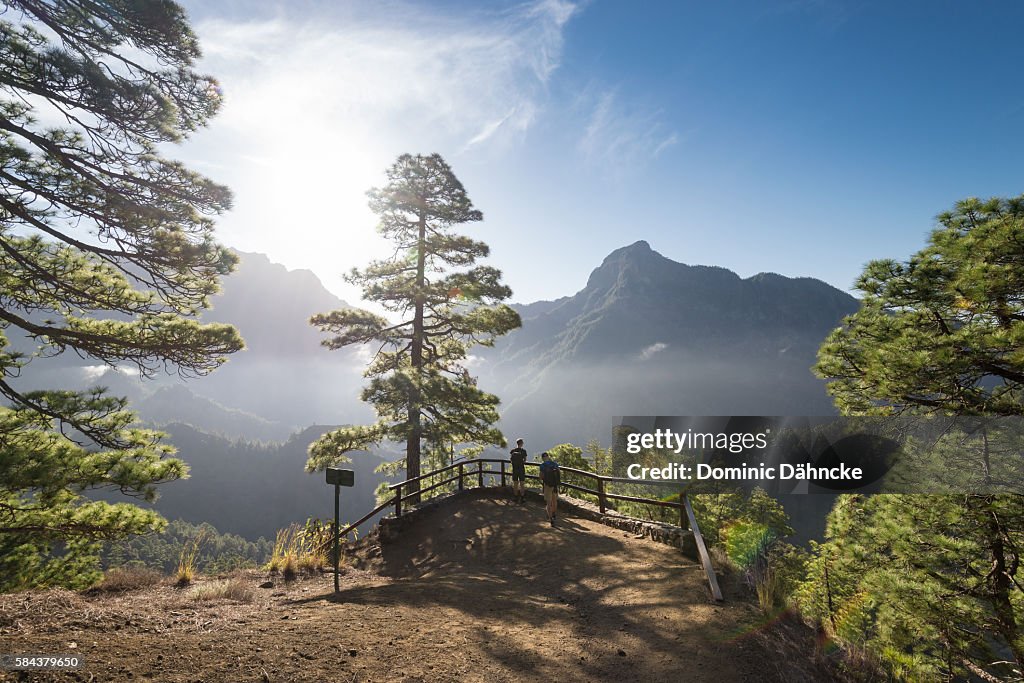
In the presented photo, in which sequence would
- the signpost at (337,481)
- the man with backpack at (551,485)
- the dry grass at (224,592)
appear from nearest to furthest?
the dry grass at (224,592) → the signpost at (337,481) → the man with backpack at (551,485)

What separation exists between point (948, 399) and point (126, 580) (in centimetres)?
1712

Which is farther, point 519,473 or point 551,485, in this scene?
point 519,473

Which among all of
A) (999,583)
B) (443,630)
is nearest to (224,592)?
(443,630)

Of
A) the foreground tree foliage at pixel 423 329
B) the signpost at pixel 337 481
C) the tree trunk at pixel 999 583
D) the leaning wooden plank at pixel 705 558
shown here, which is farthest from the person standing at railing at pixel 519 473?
the tree trunk at pixel 999 583

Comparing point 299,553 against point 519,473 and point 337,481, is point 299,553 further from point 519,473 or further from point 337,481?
point 519,473

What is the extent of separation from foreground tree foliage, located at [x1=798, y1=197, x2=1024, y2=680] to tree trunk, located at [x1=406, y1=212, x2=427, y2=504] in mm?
11990

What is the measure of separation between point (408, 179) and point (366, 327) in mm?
6099

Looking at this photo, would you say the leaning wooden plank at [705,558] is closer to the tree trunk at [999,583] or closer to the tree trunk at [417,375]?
the tree trunk at [999,583]

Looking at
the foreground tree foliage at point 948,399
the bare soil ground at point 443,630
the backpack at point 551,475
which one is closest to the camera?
the bare soil ground at point 443,630

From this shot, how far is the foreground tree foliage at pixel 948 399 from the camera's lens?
29.0 feet

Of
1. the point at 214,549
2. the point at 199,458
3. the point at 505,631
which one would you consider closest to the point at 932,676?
the point at 505,631

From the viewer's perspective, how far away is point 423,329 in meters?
16.7

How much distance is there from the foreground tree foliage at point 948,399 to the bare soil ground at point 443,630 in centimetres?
448

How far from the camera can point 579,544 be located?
1006 cm
